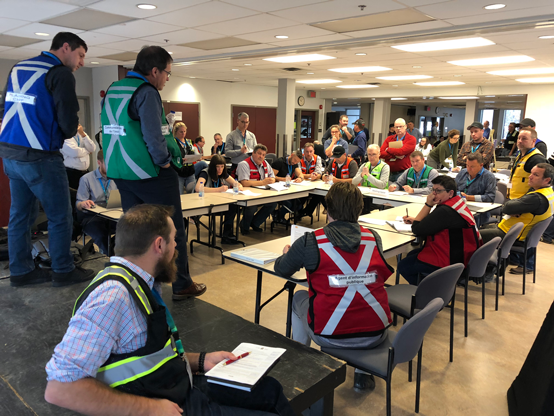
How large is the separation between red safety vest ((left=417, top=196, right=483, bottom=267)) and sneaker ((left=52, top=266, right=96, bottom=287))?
8.33ft

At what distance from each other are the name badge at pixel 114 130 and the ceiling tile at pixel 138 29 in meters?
3.03

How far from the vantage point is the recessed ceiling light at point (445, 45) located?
5.20 metres

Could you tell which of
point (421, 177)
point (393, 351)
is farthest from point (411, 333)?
point (421, 177)

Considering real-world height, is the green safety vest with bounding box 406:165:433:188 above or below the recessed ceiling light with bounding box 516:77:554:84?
below

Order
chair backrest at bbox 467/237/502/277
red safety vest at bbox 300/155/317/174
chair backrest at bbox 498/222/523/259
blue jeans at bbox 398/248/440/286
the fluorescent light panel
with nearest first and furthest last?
chair backrest at bbox 467/237/502/277 → blue jeans at bbox 398/248/440/286 → chair backrest at bbox 498/222/523/259 → red safety vest at bbox 300/155/317/174 → the fluorescent light panel

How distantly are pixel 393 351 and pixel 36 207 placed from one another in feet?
7.98

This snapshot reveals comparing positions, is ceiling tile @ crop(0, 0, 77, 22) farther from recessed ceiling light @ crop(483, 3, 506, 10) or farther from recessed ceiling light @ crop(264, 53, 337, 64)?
recessed ceiling light @ crop(483, 3, 506, 10)

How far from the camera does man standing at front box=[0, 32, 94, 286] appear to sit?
233cm

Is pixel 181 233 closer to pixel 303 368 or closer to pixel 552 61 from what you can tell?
pixel 303 368

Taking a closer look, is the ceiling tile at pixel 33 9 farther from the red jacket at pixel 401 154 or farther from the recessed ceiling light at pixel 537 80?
the recessed ceiling light at pixel 537 80

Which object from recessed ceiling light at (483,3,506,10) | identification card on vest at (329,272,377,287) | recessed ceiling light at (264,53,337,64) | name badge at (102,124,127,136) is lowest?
identification card on vest at (329,272,377,287)

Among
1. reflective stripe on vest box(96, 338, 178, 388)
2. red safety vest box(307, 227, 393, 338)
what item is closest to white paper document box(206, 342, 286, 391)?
reflective stripe on vest box(96, 338, 178, 388)

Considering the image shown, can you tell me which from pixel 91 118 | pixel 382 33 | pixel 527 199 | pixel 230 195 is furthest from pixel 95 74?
pixel 527 199

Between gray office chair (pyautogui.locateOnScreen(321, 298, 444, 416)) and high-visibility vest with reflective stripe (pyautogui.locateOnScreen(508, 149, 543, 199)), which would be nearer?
gray office chair (pyautogui.locateOnScreen(321, 298, 444, 416))
